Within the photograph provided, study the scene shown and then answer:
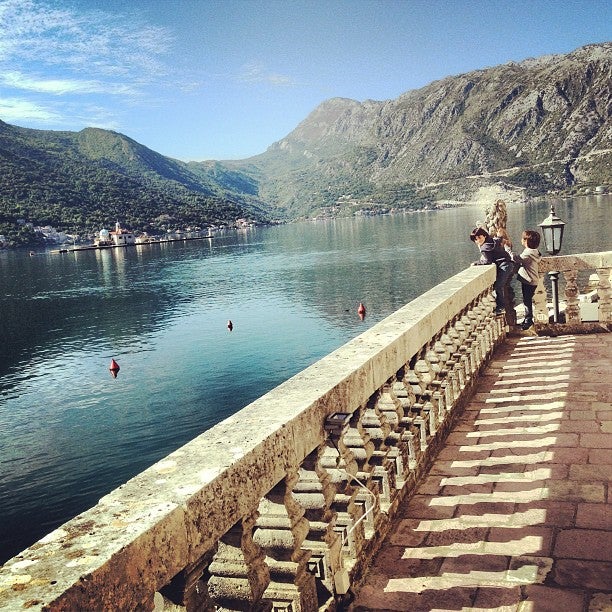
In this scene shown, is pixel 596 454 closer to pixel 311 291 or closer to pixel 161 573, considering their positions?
pixel 161 573

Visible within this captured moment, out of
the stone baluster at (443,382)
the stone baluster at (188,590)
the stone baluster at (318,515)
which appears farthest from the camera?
the stone baluster at (443,382)

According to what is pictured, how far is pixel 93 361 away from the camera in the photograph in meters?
36.3

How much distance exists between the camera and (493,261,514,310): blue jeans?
895cm

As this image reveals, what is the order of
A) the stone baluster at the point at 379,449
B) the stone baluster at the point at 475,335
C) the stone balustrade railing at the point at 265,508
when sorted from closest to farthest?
the stone balustrade railing at the point at 265,508 → the stone baluster at the point at 379,449 → the stone baluster at the point at 475,335

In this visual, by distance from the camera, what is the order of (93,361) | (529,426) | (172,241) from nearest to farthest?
(529,426), (93,361), (172,241)

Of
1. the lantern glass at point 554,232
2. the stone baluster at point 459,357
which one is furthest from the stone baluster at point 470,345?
the lantern glass at point 554,232

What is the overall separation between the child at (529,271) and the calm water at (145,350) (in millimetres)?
14708

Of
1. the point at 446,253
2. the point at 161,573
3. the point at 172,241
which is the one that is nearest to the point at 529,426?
the point at 161,573

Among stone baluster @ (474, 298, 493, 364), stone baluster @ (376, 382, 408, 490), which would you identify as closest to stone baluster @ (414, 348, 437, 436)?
stone baluster @ (376, 382, 408, 490)

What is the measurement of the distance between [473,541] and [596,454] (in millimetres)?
1682

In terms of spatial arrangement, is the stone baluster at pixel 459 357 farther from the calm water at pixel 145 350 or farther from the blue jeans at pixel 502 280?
the calm water at pixel 145 350

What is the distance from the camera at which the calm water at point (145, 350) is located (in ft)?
68.9

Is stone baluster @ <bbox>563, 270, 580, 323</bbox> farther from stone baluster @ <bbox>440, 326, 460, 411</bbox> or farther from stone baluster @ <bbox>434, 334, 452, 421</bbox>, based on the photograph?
stone baluster @ <bbox>434, 334, 452, 421</bbox>

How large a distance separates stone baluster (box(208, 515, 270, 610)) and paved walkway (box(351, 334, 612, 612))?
1075 mm
